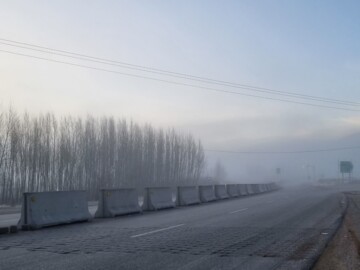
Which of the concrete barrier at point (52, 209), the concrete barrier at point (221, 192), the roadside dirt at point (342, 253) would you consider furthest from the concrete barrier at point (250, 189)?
the roadside dirt at point (342, 253)

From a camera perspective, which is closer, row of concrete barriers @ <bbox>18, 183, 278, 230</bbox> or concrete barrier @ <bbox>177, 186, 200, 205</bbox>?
row of concrete barriers @ <bbox>18, 183, 278, 230</bbox>

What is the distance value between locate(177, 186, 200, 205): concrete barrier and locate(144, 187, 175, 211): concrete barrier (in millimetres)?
1961

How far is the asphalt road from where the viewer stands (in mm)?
8750

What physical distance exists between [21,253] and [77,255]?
4.90 feet

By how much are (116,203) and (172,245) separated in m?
10.2

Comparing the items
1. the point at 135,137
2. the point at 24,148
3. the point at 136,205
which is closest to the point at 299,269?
the point at 136,205

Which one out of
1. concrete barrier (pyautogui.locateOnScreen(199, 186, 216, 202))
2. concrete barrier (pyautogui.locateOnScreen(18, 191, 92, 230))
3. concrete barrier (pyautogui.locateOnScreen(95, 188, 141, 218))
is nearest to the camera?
concrete barrier (pyautogui.locateOnScreen(18, 191, 92, 230))

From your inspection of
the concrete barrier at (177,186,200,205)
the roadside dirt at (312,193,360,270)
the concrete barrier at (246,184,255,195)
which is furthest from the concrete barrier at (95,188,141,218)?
the concrete barrier at (246,184,255,195)

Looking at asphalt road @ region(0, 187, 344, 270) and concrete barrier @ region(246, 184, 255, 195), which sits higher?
concrete barrier @ region(246, 184, 255, 195)

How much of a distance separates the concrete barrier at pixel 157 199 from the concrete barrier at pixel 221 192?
1028cm

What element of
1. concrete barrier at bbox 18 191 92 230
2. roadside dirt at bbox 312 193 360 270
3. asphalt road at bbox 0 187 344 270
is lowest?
roadside dirt at bbox 312 193 360 270

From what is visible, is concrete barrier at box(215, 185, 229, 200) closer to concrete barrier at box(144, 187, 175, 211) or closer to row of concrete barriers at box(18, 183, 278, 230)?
row of concrete barriers at box(18, 183, 278, 230)

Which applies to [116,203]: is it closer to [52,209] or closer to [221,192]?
[52,209]

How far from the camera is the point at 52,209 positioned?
656 inches
